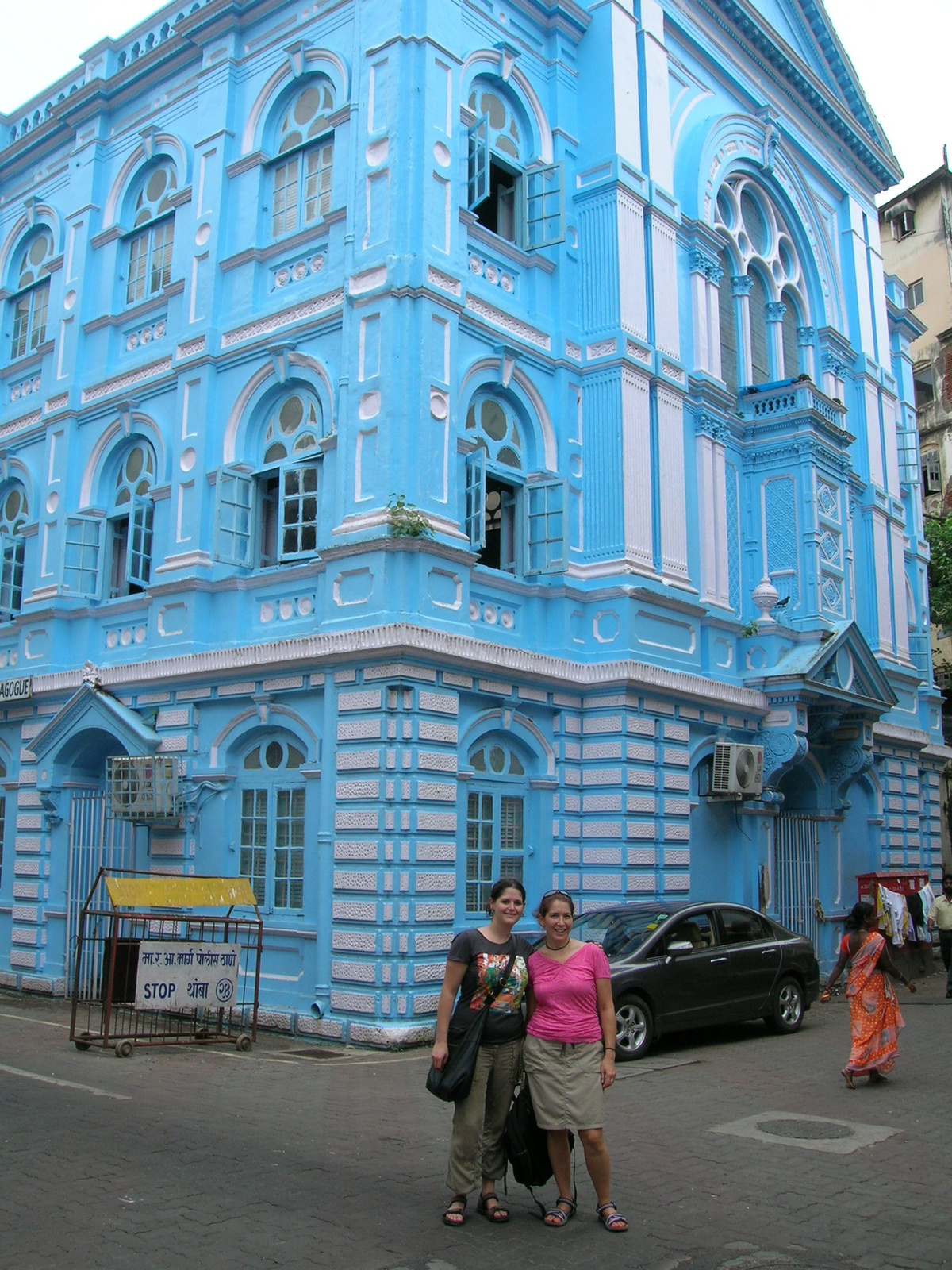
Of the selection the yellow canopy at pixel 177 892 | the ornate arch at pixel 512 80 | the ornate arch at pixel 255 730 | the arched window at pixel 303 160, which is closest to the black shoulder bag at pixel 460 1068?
the yellow canopy at pixel 177 892

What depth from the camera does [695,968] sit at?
39.9 feet

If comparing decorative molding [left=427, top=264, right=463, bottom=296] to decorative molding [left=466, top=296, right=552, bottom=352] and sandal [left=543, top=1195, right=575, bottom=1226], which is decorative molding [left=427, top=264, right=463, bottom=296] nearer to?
decorative molding [left=466, top=296, right=552, bottom=352]

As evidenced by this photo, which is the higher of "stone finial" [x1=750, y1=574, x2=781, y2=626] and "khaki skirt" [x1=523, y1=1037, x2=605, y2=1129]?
"stone finial" [x1=750, y1=574, x2=781, y2=626]

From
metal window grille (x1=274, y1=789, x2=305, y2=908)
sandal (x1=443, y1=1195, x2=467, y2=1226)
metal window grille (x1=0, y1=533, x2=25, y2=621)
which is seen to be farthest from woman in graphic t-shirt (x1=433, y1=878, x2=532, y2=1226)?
metal window grille (x1=0, y1=533, x2=25, y2=621)

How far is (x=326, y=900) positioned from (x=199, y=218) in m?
9.98

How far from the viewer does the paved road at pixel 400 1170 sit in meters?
5.78

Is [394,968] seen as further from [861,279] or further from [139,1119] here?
[861,279]

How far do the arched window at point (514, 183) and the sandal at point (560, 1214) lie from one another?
12.6 metres


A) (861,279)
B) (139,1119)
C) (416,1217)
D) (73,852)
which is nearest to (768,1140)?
(416,1217)

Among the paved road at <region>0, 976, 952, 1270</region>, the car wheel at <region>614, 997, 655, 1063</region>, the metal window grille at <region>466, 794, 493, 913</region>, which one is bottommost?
the paved road at <region>0, 976, 952, 1270</region>

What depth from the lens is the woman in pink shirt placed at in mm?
6051

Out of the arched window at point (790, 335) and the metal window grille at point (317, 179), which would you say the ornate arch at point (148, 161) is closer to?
the metal window grille at point (317, 179)

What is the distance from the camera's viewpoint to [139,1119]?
8469 mm

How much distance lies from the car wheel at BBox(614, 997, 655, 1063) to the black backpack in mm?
5123
